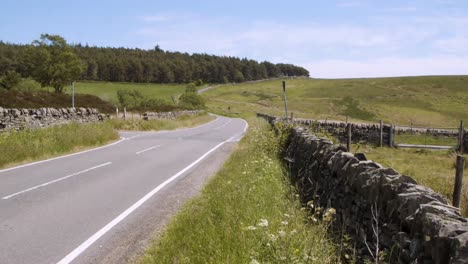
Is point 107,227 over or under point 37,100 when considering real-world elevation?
under

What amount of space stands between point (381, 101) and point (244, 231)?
9831cm

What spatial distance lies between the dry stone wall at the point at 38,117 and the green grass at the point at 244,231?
11842 millimetres

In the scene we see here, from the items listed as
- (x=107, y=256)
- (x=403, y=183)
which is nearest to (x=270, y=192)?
(x=107, y=256)

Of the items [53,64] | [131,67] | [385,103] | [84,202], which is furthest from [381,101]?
[84,202]

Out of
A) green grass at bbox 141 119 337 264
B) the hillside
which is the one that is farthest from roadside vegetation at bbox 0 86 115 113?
the hillside

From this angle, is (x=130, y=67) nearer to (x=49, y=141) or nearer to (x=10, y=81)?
(x=10, y=81)

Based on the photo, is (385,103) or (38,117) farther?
(385,103)

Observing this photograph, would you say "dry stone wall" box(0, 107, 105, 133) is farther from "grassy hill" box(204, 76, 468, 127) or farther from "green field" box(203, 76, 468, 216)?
"grassy hill" box(204, 76, 468, 127)

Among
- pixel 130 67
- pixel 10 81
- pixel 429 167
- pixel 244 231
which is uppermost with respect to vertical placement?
pixel 130 67

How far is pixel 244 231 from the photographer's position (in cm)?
610

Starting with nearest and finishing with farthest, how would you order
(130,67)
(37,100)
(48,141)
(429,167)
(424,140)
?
(429,167), (48,141), (37,100), (424,140), (130,67)

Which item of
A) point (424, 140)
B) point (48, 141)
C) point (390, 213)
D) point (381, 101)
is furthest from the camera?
point (381, 101)

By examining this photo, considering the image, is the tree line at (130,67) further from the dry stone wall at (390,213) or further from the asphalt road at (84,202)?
the dry stone wall at (390,213)

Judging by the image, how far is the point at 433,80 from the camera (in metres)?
126
